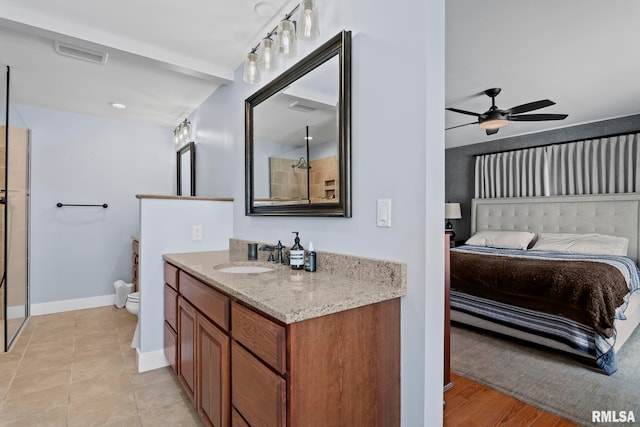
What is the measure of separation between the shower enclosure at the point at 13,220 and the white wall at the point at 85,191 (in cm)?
25

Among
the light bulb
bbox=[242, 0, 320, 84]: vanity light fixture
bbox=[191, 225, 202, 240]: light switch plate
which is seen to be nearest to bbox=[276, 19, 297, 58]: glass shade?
bbox=[242, 0, 320, 84]: vanity light fixture

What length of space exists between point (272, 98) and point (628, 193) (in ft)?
14.0

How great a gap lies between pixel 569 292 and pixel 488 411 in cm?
121

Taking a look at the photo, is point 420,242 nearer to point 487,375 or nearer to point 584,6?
point 487,375

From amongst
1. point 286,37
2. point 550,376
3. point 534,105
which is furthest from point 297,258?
point 534,105

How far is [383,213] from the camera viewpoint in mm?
1393

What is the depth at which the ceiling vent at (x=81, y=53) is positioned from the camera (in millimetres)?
2318

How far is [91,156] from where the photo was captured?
397 cm

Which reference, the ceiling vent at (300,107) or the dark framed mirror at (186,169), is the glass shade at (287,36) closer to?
the ceiling vent at (300,107)

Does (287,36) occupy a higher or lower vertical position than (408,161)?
higher

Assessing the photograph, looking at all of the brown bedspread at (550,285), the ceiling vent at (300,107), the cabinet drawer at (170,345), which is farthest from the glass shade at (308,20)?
the brown bedspread at (550,285)

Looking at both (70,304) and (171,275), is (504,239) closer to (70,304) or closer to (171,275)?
(171,275)

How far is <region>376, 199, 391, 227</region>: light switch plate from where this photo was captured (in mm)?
1374

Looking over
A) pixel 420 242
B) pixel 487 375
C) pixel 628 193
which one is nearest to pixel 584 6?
pixel 420 242
